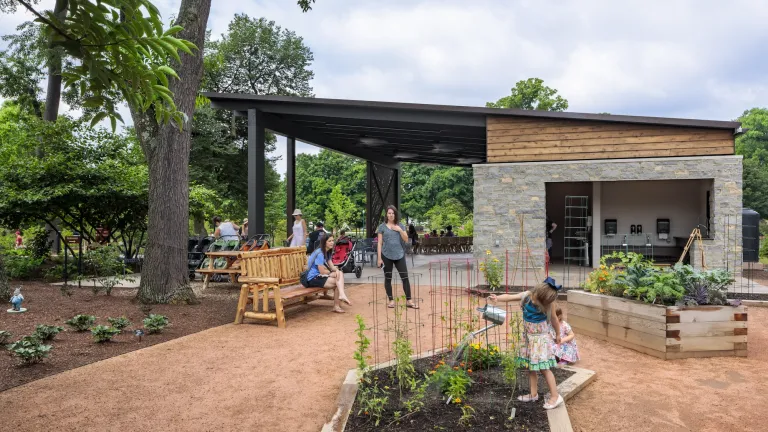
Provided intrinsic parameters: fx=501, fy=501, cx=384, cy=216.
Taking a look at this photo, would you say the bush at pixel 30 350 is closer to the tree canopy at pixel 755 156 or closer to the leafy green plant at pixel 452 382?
the leafy green plant at pixel 452 382

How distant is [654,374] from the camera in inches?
180

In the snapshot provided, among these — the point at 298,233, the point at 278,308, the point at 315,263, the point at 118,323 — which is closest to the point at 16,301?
the point at 118,323

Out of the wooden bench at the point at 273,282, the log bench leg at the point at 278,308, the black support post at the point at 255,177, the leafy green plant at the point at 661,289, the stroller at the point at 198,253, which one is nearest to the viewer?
the leafy green plant at the point at 661,289

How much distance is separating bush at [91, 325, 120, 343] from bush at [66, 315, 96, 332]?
0.65m

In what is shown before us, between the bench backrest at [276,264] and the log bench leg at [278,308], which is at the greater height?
the bench backrest at [276,264]

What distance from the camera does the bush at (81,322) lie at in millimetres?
6047

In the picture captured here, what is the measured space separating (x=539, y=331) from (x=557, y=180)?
797 cm

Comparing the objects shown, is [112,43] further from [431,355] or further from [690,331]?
[690,331]

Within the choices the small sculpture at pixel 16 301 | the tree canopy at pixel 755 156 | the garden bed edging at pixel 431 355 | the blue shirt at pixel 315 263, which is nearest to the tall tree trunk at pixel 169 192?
the small sculpture at pixel 16 301

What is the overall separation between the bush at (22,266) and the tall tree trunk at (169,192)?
4906mm

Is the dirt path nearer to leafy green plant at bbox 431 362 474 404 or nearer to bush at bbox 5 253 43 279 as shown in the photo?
leafy green plant at bbox 431 362 474 404

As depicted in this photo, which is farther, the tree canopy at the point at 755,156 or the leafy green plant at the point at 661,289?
the tree canopy at the point at 755,156

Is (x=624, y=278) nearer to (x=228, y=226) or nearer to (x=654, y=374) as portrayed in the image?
(x=654, y=374)

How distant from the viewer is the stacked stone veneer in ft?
34.0
